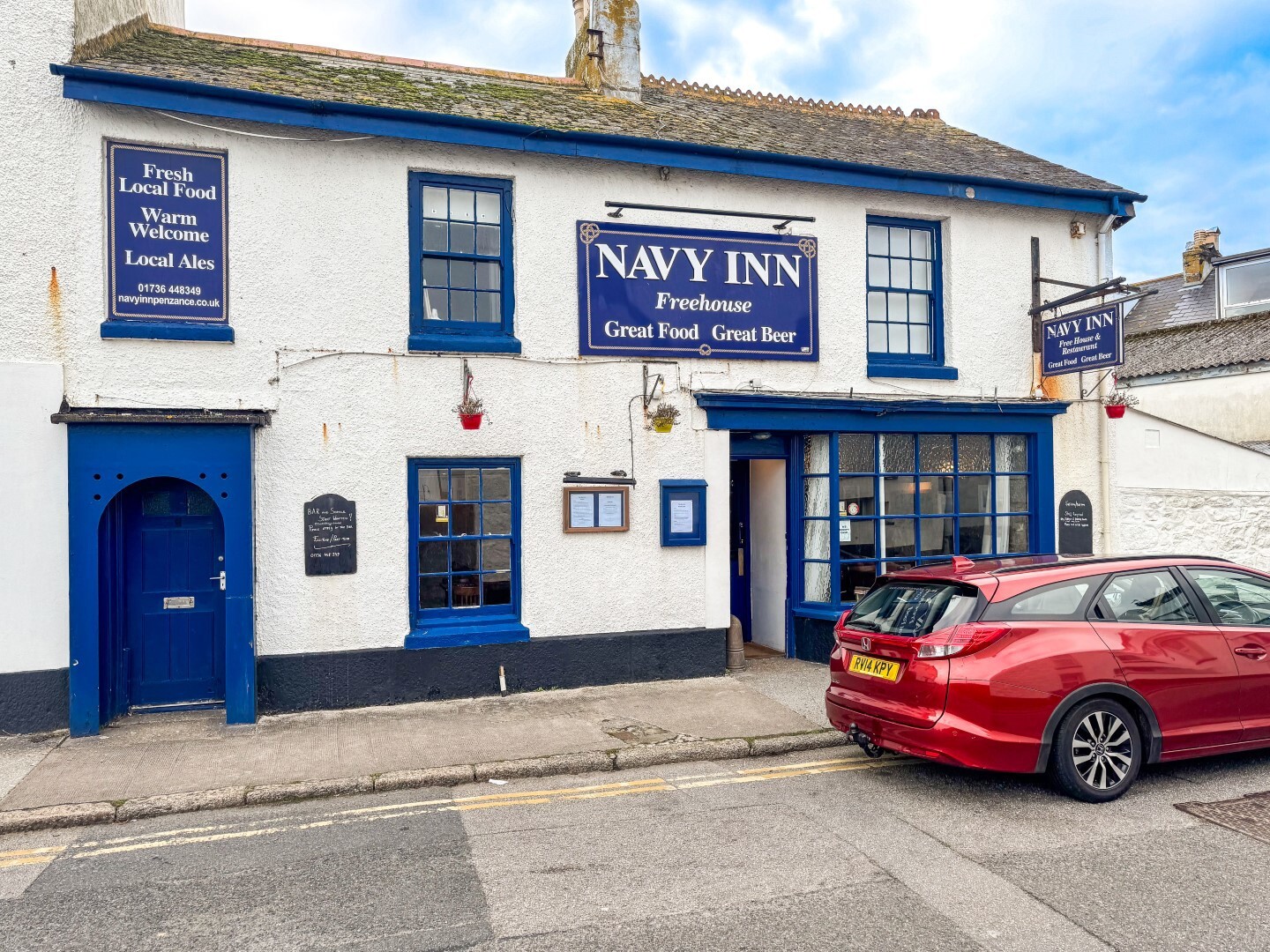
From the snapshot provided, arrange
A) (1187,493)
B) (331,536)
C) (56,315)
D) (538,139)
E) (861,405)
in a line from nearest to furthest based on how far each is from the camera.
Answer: (56,315) → (331,536) → (538,139) → (861,405) → (1187,493)

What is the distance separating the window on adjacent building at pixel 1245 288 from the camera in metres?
20.4

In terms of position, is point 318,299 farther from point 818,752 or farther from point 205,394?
point 818,752

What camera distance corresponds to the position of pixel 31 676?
7.73 metres

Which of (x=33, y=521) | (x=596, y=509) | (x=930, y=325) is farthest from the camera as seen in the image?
(x=930, y=325)

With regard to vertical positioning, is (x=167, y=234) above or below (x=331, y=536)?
above

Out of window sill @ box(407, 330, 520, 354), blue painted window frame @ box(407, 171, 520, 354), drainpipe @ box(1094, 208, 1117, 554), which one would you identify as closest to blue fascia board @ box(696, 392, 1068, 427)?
drainpipe @ box(1094, 208, 1117, 554)

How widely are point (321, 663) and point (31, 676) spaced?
2.37 m

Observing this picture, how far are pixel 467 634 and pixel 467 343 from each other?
9.57 ft

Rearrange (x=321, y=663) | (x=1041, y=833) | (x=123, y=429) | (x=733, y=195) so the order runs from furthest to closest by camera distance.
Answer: (x=733, y=195), (x=321, y=663), (x=123, y=429), (x=1041, y=833)

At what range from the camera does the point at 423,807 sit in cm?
608

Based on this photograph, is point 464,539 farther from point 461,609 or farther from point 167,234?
point 167,234

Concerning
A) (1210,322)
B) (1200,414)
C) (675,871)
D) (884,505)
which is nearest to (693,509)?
(884,505)

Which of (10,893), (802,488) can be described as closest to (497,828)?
(10,893)

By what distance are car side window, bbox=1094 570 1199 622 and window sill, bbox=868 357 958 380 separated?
15.0 feet
